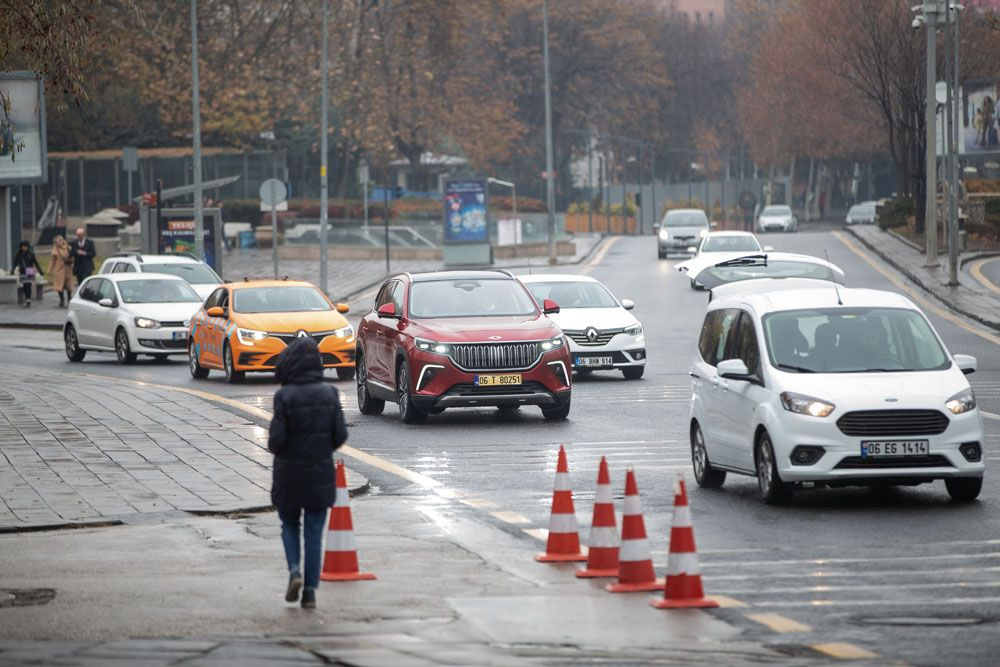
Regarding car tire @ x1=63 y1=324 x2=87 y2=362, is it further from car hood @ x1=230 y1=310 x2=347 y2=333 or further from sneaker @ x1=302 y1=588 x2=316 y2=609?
sneaker @ x1=302 y1=588 x2=316 y2=609

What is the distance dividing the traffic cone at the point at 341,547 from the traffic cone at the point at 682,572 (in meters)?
1.96

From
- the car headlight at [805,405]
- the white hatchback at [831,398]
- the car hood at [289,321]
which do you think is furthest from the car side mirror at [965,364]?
the car hood at [289,321]

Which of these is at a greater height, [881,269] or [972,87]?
[972,87]

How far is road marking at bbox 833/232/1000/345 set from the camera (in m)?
35.2

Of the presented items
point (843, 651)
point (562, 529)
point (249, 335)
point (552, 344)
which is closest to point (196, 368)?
point (249, 335)

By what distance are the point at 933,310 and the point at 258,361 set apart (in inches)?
685

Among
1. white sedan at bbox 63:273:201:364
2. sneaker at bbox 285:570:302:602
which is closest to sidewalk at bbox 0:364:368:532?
sneaker at bbox 285:570:302:602

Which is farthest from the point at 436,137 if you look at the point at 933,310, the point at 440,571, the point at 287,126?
the point at 440,571

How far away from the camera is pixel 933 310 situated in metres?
40.6

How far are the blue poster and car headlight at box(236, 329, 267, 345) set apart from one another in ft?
111

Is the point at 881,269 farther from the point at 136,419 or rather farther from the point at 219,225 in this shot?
the point at 136,419

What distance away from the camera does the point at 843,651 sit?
8797mm

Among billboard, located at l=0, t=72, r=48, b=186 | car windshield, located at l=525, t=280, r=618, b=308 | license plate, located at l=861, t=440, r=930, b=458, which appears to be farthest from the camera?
billboard, located at l=0, t=72, r=48, b=186

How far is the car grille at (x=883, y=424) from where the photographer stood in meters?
13.9
